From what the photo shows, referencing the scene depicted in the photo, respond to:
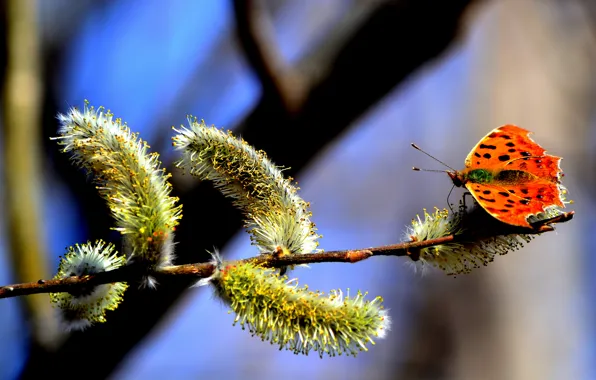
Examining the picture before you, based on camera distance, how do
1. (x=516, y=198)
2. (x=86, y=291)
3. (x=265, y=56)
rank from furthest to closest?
(x=265, y=56) < (x=516, y=198) < (x=86, y=291)

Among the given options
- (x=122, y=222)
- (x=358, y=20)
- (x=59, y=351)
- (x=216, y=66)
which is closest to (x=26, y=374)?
(x=59, y=351)

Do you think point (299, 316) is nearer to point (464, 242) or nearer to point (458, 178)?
point (464, 242)

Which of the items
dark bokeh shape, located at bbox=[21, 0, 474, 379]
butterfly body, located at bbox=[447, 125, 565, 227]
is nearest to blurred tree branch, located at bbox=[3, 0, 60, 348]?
dark bokeh shape, located at bbox=[21, 0, 474, 379]

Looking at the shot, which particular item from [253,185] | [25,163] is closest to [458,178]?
[253,185]

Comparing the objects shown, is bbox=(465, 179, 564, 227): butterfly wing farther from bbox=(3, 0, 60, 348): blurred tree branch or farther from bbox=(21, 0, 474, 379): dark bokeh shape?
bbox=(3, 0, 60, 348): blurred tree branch

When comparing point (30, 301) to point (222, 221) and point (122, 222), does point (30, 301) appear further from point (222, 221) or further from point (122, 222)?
point (122, 222)

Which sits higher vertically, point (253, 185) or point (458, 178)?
point (253, 185)

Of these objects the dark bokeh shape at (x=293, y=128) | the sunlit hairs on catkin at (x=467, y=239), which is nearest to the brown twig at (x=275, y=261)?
the sunlit hairs on catkin at (x=467, y=239)

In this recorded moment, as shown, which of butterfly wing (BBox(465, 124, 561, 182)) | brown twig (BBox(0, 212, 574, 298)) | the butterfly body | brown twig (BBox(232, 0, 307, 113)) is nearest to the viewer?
brown twig (BBox(0, 212, 574, 298))
